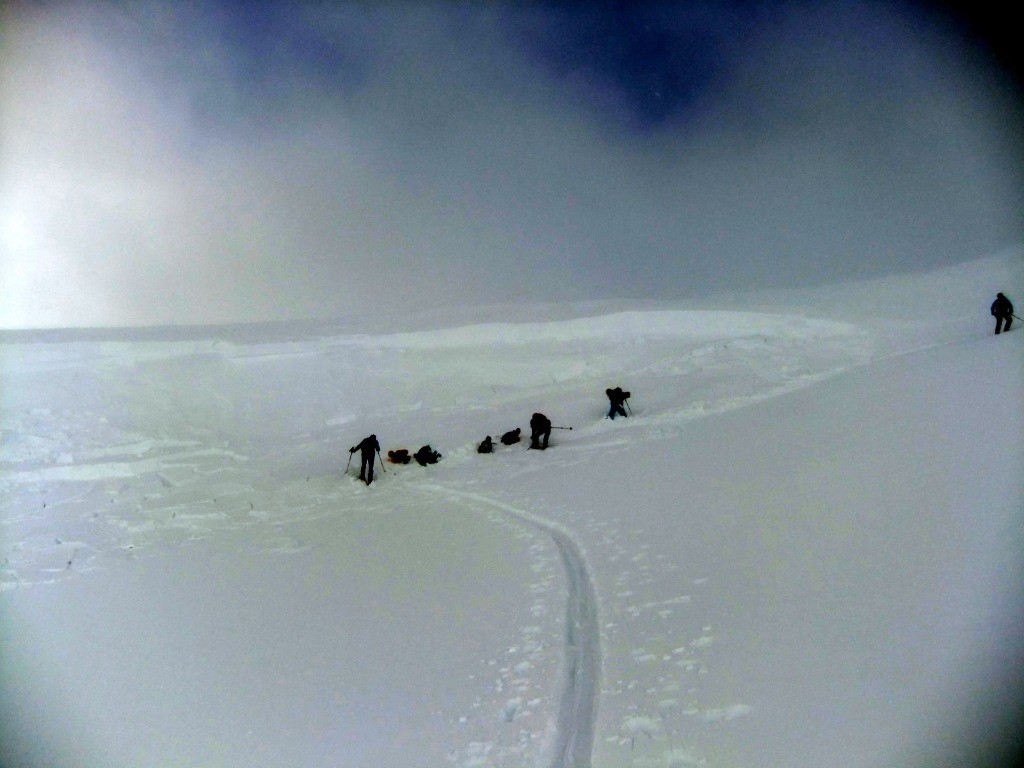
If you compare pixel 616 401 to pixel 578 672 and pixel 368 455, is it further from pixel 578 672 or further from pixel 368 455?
pixel 578 672

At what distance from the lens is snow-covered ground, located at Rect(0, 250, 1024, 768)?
4559 mm

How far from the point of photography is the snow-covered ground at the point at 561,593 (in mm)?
4559

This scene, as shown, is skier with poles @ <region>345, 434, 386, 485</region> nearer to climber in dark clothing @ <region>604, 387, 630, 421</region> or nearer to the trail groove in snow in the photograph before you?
climber in dark clothing @ <region>604, 387, 630, 421</region>

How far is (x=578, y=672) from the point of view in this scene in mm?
5582

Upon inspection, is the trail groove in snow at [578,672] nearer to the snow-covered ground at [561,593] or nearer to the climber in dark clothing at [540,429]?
the snow-covered ground at [561,593]

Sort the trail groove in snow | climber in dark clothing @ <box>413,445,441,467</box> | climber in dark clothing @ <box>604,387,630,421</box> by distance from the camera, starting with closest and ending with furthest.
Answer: the trail groove in snow
climber in dark clothing @ <box>413,445,441,467</box>
climber in dark clothing @ <box>604,387,630,421</box>

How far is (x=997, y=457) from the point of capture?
830cm

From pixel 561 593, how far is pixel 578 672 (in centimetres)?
202

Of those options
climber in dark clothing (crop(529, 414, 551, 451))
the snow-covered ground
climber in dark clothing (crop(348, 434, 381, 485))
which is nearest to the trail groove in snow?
the snow-covered ground

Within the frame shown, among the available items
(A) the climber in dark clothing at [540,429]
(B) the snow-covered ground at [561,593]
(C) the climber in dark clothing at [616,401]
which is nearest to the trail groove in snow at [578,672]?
(B) the snow-covered ground at [561,593]

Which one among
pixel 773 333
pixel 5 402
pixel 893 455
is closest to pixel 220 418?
pixel 5 402

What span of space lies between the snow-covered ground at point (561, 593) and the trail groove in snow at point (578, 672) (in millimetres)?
31

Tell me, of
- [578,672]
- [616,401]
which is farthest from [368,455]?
[578,672]

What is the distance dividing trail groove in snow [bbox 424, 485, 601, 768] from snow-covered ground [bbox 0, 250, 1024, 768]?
0.03m
